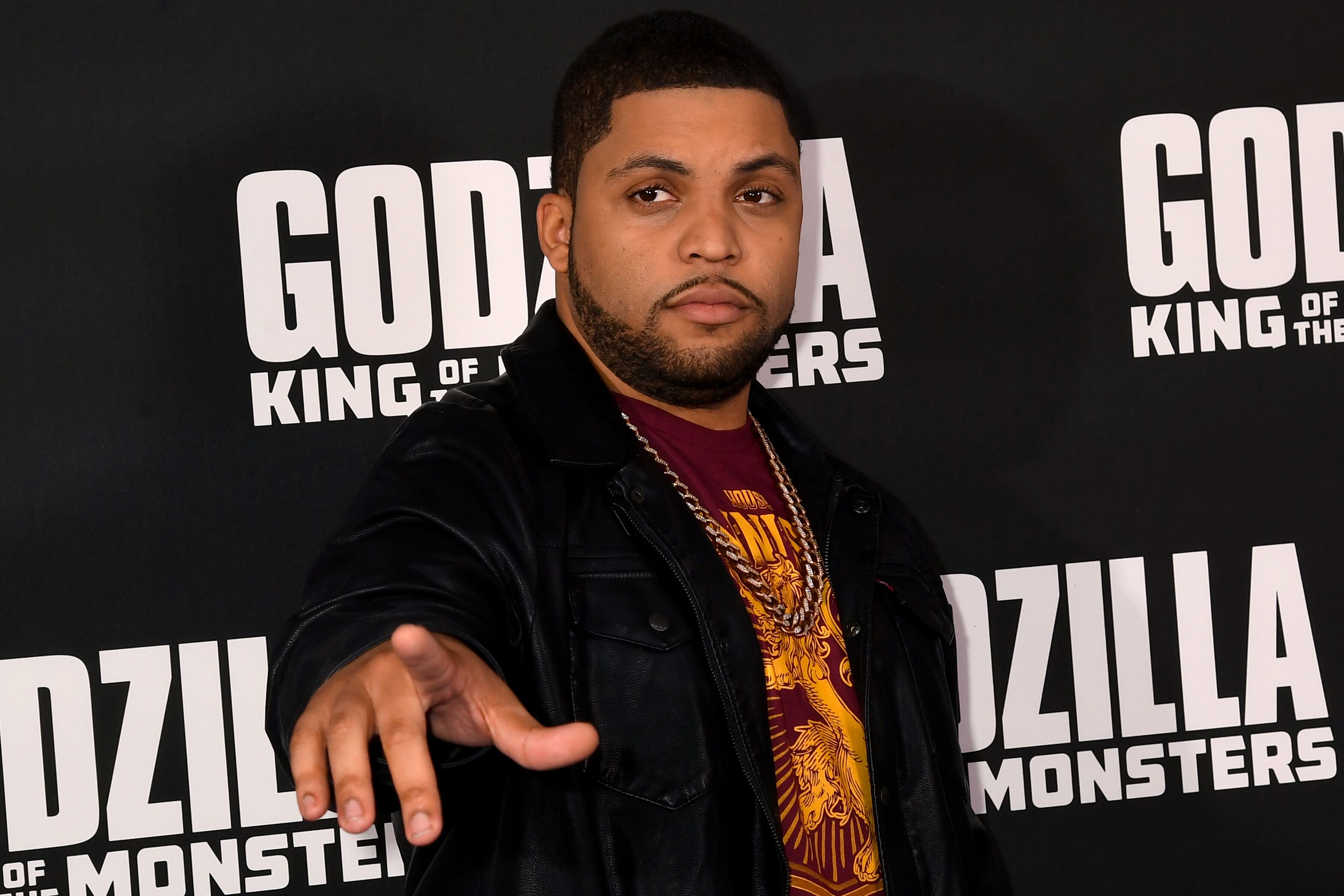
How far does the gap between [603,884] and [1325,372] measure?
1.48 metres

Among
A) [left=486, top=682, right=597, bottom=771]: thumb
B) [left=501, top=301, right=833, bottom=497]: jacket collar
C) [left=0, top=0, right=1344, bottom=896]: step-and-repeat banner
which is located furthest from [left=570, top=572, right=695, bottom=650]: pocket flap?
[left=0, top=0, right=1344, bottom=896]: step-and-repeat banner

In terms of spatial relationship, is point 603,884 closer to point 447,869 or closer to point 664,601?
point 447,869

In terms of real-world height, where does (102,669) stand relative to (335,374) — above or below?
below

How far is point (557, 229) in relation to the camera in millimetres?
1460

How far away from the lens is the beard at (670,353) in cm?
136

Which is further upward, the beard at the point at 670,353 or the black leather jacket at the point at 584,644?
the beard at the point at 670,353

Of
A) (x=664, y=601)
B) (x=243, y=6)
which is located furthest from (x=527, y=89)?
(x=664, y=601)

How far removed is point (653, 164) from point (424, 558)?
1.61 feet

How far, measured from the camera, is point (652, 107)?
1362mm

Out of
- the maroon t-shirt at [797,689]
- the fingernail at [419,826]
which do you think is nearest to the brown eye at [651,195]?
the maroon t-shirt at [797,689]

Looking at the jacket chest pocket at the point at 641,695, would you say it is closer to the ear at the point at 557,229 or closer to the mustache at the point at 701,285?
the mustache at the point at 701,285

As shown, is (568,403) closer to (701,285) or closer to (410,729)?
(701,285)

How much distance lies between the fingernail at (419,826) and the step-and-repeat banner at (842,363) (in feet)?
3.65

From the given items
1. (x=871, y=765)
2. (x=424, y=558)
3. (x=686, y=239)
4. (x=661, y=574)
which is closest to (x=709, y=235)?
(x=686, y=239)
